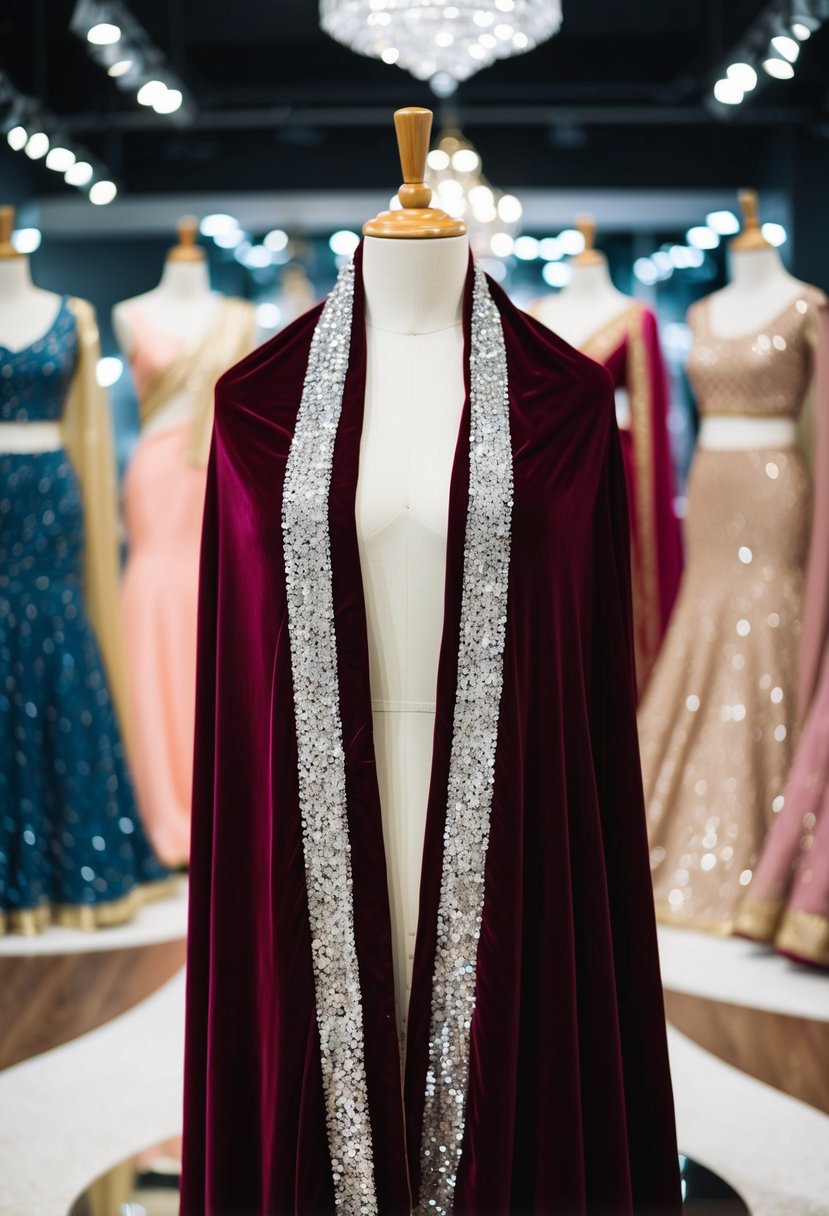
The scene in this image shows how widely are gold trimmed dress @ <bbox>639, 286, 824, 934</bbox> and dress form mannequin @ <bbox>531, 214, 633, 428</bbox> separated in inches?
11.9

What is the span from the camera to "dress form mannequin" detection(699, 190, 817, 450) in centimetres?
427

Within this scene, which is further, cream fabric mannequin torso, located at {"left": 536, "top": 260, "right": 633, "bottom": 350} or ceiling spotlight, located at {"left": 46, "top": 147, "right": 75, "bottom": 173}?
ceiling spotlight, located at {"left": 46, "top": 147, "right": 75, "bottom": 173}

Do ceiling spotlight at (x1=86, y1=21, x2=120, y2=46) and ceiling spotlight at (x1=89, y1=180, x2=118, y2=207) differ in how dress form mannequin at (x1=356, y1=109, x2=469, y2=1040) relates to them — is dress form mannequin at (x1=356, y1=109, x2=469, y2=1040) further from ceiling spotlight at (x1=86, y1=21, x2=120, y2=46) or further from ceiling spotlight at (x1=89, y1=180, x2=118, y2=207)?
ceiling spotlight at (x1=89, y1=180, x2=118, y2=207)

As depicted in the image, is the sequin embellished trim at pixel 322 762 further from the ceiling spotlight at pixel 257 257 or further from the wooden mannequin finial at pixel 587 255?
the ceiling spotlight at pixel 257 257

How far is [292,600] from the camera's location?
1812 mm

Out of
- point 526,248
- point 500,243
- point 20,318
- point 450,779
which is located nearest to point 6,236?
point 20,318

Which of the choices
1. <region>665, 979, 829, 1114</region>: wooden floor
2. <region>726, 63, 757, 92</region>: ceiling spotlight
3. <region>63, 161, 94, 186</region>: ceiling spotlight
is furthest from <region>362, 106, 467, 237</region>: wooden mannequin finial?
<region>63, 161, 94, 186</region>: ceiling spotlight

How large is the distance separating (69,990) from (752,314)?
9.04ft

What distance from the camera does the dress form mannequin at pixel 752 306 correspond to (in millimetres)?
4270

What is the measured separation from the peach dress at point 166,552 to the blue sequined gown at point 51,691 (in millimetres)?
611

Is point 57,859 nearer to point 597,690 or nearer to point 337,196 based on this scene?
point 597,690

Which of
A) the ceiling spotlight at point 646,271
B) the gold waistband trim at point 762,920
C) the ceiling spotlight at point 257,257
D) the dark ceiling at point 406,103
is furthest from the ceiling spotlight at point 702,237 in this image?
the gold waistband trim at point 762,920

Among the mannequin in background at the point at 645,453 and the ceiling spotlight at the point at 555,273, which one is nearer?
the mannequin in background at the point at 645,453

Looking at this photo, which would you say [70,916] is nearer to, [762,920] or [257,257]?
[762,920]
